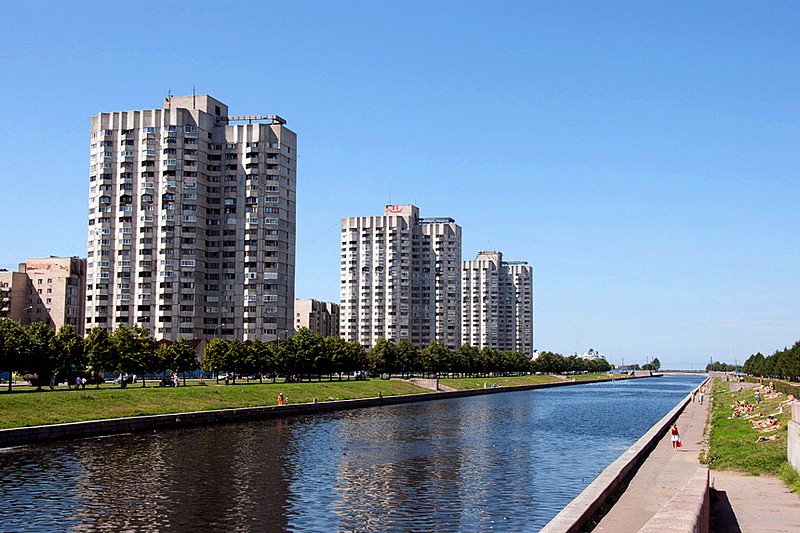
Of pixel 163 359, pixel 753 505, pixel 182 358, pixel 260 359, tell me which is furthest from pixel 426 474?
pixel 260 359

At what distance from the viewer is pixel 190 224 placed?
158375 millimetres

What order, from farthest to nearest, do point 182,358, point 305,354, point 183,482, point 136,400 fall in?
1. point 305,354
2. point 182,358
3. point 136,400
4. point 183,482

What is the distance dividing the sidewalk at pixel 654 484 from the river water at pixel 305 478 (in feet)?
10.3

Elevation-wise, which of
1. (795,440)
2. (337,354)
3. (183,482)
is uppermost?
(337,354)

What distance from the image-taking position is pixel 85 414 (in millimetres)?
62125

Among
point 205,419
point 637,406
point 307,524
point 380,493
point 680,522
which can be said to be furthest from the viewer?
point 637,406

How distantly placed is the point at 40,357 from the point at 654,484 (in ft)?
217

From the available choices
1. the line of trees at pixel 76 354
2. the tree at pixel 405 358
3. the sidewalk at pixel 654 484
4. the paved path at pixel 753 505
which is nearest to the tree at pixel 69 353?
the line of trees at pixel 76 354

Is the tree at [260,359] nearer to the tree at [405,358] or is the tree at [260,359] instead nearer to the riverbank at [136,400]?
the riverbank at [136,400]

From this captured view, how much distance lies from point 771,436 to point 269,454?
30.3 metres

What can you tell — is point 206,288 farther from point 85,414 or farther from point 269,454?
point 269,454

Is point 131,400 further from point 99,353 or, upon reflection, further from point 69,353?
point 99,353

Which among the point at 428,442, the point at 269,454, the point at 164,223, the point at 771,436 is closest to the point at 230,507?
the point at 269,454

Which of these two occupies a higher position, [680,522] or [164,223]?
[164,223]
